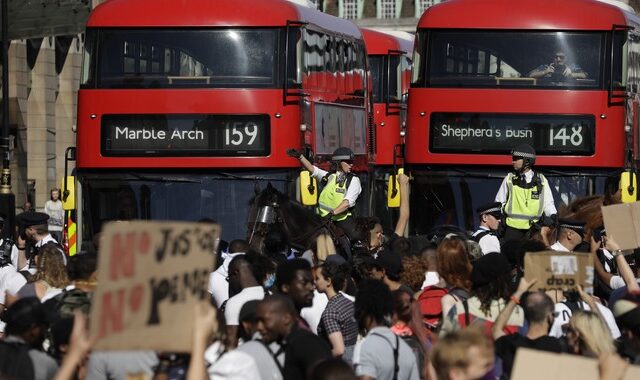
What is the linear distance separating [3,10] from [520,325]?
20424mm

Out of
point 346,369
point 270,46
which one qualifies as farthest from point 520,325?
point 270,46

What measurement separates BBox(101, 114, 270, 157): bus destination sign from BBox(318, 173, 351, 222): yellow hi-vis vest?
0.99 m

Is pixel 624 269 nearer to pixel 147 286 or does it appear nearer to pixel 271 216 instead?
pixel 147 286

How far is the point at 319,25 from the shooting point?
67.3 ft

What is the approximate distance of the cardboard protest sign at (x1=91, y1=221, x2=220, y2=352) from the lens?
671 centimetres

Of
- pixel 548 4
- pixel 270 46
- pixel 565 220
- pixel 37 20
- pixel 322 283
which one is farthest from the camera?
pixel 37 20

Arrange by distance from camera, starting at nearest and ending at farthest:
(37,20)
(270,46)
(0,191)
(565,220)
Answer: (565,220) → (270,46) → (0,191) → (37,20)

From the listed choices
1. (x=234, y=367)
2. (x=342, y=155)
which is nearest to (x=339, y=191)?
(x=342, y=155)

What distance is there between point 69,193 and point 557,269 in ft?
31.1

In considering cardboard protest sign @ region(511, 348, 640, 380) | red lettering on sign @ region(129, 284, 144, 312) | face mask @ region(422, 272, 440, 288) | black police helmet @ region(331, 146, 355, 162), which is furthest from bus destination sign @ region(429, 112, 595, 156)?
red lettering on sign @ region(129, 284, 144, 312)

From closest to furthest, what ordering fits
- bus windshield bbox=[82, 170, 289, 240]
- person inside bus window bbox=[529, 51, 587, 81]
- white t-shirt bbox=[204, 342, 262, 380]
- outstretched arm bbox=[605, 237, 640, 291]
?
white t-shirt bbox=[204, 342, 262, 380] < outstretched arm bbox=[605, 237, 640, 291] < bus windshield bbox=[82, 170, 289, 240] < person inside bus window bbox=[529, 51, 587, 81]

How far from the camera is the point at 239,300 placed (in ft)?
37.1

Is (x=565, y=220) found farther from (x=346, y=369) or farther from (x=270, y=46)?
(x=346, y=369)

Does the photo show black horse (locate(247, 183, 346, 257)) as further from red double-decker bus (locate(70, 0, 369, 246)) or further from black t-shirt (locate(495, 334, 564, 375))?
black t-shirt (locate(495, 334, 564, 375))
